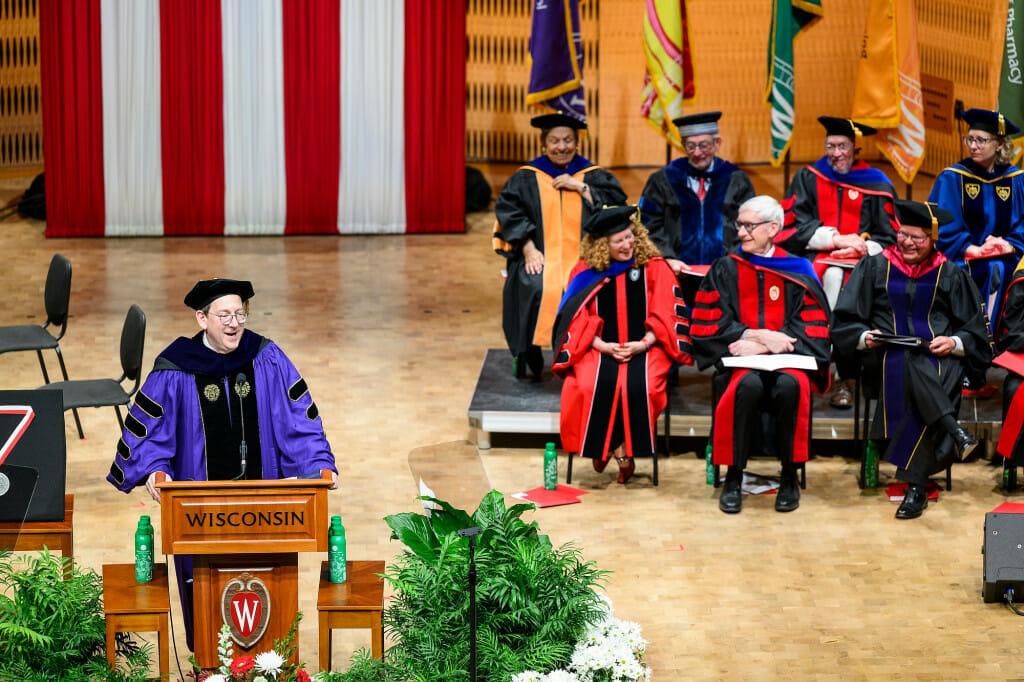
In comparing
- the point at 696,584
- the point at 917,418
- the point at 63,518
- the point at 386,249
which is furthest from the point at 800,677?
the point at 386,249

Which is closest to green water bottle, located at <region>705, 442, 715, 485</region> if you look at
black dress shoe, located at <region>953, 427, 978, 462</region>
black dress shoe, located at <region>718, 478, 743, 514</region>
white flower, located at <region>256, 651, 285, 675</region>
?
black dress shoe, located at <region>718, 478, 743, 514</region>

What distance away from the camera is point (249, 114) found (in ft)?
42.6

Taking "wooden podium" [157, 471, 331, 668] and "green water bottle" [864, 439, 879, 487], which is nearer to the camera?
"wooden podium" [157, 471, 331, 668]

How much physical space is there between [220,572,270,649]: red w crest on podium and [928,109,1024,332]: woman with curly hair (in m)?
4.75

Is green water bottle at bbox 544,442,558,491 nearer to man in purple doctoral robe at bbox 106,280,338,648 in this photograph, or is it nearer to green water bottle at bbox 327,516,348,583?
man in purple doctoral robe at bbox 106,280,338,648

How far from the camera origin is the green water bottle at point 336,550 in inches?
165

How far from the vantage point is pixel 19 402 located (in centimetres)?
432

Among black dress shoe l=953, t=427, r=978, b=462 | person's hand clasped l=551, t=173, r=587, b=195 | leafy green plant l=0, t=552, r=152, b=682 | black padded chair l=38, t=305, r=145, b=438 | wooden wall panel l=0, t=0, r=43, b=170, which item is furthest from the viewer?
wooden wall panel l=0, t=0, r=43, b=170

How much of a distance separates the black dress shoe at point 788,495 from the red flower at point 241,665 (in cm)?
309

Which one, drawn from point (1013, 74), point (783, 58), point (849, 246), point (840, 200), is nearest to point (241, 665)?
point (849, 246)

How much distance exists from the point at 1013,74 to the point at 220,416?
615cm

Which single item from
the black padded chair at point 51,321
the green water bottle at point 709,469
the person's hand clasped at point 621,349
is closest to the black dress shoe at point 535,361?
the person's hand clasped at point 621,349

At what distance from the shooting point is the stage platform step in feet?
23.2

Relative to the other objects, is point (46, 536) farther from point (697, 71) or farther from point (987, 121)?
point (697, 71)
